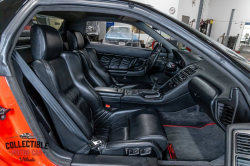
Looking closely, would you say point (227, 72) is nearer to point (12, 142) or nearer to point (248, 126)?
point (248, 126)

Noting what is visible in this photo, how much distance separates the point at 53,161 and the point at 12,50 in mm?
621

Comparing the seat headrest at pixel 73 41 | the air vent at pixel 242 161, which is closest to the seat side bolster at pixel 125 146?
the air vent at pixel 242 161

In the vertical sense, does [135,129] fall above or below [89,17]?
below

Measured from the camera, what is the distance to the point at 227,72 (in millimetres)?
762

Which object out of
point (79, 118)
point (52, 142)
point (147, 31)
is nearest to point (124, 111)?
point (79, 118)

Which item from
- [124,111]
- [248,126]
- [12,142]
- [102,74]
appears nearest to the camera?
[248,126]

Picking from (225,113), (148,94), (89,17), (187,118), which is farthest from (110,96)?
(89,17)

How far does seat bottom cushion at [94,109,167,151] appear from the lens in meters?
1.11

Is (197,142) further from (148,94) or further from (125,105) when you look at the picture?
(125,105)

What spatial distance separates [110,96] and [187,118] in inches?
38.7

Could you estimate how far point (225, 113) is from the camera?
1.05m

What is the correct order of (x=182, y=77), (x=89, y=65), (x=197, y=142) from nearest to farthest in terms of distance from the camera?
(x=197, y=142) < (x=182, y=77) < (x=89, y=65)
